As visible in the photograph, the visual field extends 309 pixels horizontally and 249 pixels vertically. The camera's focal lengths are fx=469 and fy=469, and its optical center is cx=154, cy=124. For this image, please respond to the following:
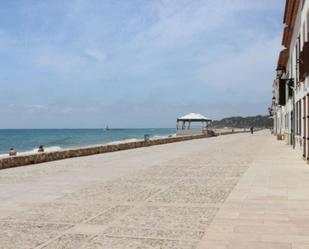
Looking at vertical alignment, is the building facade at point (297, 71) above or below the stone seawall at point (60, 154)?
above

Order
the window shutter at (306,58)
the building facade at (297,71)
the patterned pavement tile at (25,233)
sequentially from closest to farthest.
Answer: the patterned pavement tile at (25,233)
the window shutter at (306,58)
the building facade at (297,71)

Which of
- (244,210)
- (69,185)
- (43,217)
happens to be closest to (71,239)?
(43,217)

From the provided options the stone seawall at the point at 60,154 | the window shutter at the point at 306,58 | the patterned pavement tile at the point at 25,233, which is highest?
the window shutter at the point at 306,58

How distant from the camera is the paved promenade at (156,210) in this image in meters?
5.60

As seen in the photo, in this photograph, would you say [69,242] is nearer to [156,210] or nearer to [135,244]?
[135,244]

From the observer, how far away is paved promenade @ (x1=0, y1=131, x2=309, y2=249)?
5.60m

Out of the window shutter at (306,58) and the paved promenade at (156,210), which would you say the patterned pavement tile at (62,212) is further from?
the window shutter at (306,58)

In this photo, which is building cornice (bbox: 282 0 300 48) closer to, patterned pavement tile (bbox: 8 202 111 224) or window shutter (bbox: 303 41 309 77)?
window shutter (bbox: 303 41 309 77)

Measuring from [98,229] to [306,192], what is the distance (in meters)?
4.74

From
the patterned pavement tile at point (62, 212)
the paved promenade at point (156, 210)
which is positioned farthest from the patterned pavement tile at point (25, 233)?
the patterned pavement tile at point (62, 212)

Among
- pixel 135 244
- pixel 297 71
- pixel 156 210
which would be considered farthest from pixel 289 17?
pixel 135 244

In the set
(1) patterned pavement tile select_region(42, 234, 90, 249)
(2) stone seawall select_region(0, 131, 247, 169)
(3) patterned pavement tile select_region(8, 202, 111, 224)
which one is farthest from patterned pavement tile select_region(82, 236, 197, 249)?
(2) stone seawall select_region(0, 131, 247, 169)

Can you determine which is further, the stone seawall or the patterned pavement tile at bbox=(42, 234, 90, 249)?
the stone seawall

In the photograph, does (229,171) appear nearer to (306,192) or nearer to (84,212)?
(306,192)
